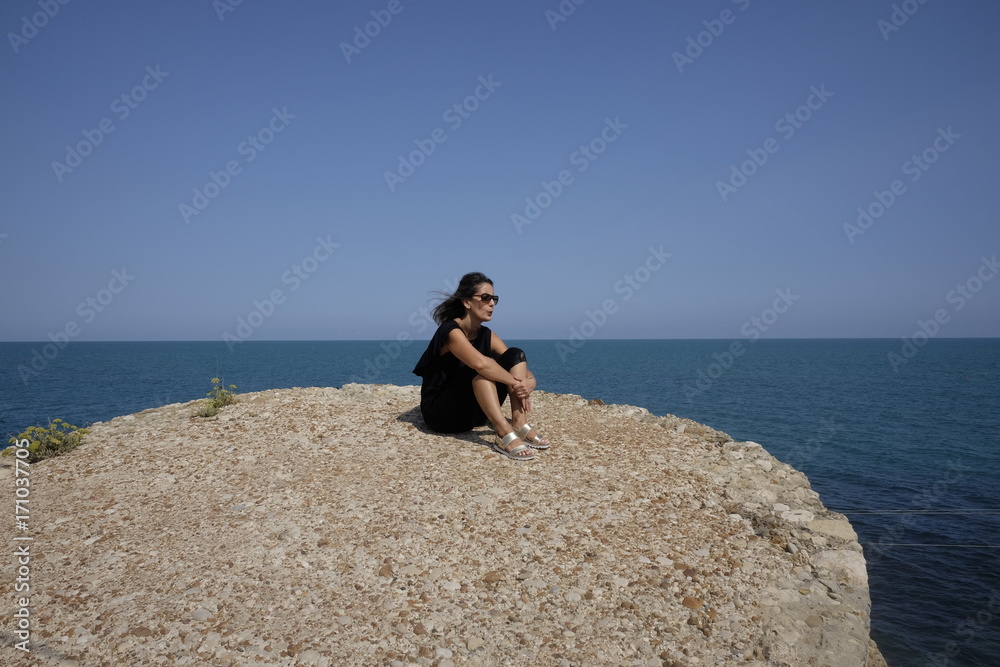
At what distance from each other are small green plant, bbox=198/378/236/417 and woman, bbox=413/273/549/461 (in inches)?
136

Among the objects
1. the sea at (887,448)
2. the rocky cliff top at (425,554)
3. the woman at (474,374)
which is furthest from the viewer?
the sea at (887,448)

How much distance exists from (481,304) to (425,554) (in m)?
3.18

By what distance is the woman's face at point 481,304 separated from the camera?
6.95 meters

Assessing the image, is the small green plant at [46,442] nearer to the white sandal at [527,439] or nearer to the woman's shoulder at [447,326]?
the woman's shoulder at [447,326]

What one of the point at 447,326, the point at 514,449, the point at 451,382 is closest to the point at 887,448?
the point at 514,449

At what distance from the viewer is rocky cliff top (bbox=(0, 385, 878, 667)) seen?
3775mm

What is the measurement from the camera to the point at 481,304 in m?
6.97

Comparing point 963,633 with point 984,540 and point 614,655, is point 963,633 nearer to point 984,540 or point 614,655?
point 984,540

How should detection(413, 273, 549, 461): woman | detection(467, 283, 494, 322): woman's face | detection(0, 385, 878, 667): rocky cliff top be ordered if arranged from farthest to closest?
detection(467, 283, 494, 322): woman's face < detection(413, 273, 549, 461): woman < detection(0, 385, 878, 667): rocky cliff top

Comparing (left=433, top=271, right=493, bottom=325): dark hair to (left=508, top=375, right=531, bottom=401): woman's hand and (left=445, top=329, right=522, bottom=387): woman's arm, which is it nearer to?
(left=445, top=329, right=522, bottom=387): woman's arm

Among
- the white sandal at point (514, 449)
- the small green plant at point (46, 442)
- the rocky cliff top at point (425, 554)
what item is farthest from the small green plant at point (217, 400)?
the white sandal at point (514, 449)

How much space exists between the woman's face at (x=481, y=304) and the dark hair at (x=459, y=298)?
0.05 meters

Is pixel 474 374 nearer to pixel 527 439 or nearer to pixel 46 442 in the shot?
pixel 527 439

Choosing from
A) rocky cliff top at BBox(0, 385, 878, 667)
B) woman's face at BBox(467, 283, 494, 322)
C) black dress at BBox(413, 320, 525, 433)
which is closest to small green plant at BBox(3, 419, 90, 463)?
rocky cliff top at BBox(0, 385, 878, 667)
